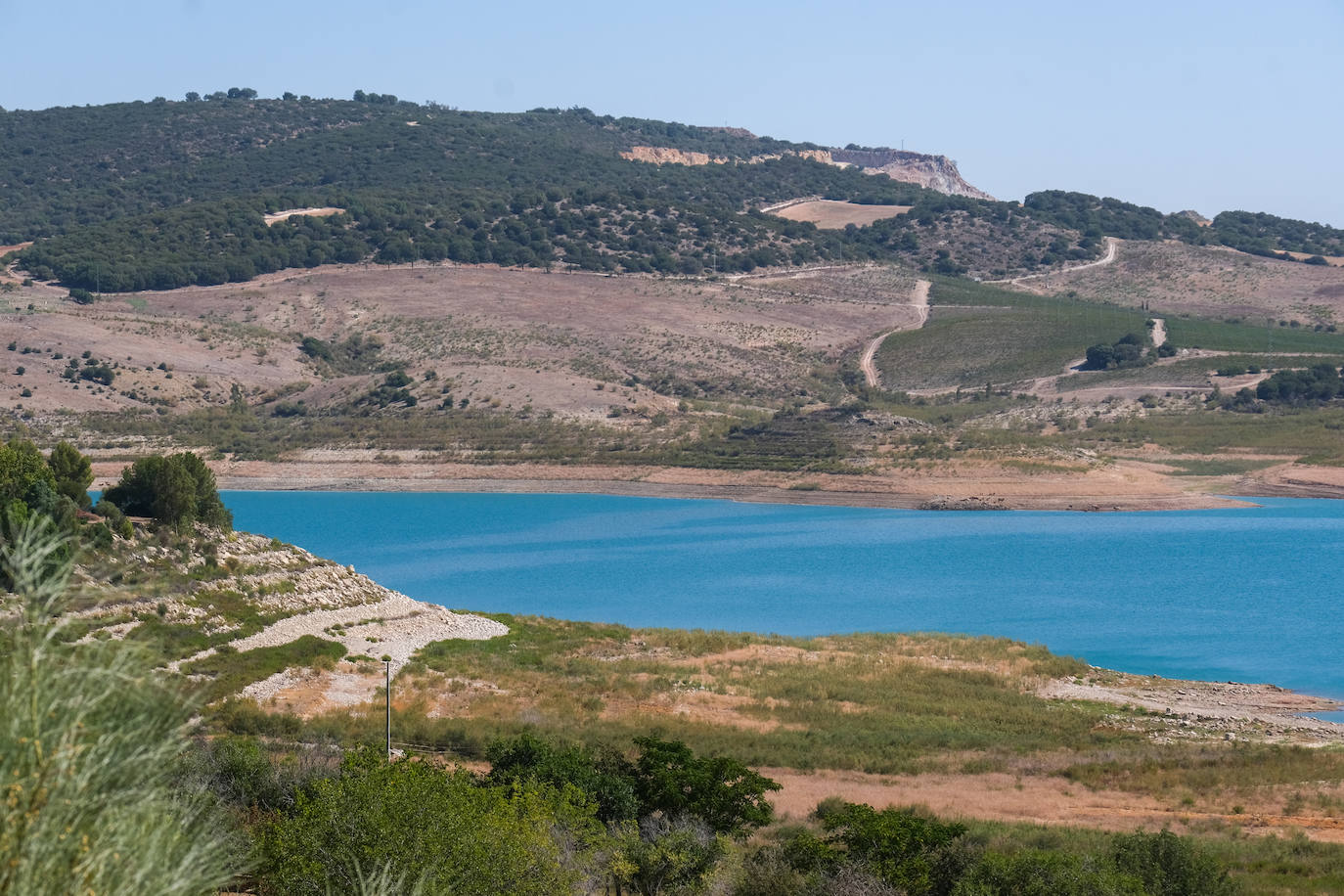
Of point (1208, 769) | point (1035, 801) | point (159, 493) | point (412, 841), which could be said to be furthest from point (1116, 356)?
point (412, 841)

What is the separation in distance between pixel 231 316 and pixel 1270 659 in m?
97.6

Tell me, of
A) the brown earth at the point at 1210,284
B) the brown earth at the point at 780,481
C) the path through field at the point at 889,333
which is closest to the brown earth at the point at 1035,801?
the brown earth at the point at 780,481

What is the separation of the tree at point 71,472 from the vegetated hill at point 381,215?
3807 inches

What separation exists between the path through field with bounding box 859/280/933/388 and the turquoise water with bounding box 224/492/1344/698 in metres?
33.7

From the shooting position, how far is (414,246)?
142750 millimetres

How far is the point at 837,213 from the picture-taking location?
184 m

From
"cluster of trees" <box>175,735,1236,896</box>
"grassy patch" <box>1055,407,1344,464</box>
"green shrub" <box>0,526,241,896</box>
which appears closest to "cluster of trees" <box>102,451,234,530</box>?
"cluster of trees" <box>175,735,1236,896</box>

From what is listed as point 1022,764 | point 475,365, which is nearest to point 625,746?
point 1022,764

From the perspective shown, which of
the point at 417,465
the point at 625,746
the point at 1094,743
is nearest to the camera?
the point at 625,746

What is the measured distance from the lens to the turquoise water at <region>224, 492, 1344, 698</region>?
4744 cm

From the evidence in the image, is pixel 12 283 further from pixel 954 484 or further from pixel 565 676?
pixel 565 676

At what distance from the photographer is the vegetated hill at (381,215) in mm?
139000

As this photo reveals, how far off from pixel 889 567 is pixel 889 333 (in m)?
67.8

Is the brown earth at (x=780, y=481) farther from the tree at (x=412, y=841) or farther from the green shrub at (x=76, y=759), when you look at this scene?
the green shrub at (x=76, y=759)
